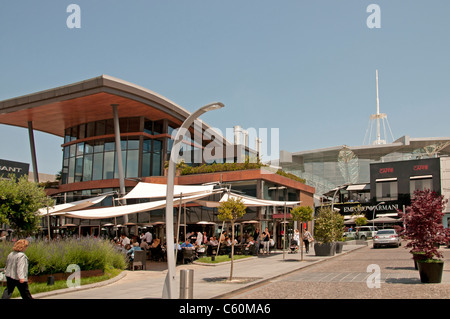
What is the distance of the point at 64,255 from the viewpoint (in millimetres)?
13688

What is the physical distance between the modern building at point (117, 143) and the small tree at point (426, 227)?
608 inches

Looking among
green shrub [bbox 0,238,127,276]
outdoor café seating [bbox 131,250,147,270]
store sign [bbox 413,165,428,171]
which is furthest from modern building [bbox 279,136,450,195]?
green shrub [bbox 0,238,127,276]

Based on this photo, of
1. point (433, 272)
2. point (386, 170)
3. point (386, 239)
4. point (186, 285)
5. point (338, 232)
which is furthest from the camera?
point (386, 170)

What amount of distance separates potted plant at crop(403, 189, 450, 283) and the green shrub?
9.76 m

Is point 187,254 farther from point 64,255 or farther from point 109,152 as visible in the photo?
point 109,152

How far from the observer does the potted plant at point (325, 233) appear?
2520cm

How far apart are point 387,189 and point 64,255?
6795 cm

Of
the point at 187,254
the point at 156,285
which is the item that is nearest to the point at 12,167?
the point at 187,254

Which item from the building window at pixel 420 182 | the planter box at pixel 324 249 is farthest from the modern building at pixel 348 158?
the planter box at pixel 324 249

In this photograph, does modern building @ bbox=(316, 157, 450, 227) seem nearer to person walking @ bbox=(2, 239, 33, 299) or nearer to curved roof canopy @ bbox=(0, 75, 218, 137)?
curved roof canopy @ bbox=(0, 75, 218, 137)

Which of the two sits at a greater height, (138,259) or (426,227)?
(426,227)
